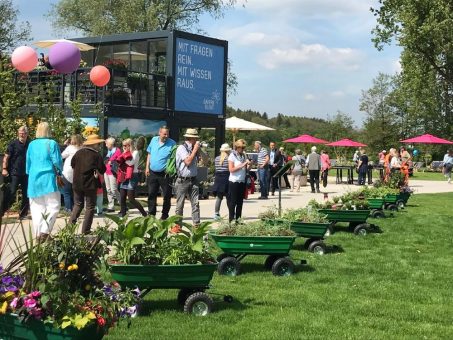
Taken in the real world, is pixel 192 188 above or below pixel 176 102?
below

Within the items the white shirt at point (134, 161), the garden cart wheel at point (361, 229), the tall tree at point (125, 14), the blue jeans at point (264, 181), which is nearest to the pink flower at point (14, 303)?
the garden cart wheel at point (361, 229)

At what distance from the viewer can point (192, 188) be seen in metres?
11.1

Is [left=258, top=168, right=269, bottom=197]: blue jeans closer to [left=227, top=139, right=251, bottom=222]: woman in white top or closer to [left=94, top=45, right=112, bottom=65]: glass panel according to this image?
[left=94, top=45, right=112, bottom=65]: glass panel

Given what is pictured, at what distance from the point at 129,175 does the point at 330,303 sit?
692 cm

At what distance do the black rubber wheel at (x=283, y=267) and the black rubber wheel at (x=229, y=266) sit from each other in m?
0.45

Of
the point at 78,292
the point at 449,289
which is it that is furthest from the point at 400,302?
the point at 78,292

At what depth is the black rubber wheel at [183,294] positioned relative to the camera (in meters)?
6.20

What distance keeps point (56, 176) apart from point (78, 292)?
4.74m

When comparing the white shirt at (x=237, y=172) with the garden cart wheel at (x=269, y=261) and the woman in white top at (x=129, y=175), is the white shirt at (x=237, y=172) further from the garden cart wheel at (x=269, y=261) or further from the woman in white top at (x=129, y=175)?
the garden cart wheel at (x=269, y=261)

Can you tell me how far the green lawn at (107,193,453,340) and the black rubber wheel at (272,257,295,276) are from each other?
0.10 metres

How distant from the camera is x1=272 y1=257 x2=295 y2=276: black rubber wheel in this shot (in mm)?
7945

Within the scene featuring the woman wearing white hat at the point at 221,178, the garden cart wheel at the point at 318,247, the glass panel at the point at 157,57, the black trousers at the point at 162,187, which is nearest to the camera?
the garden cart wheel at the point at 318,247

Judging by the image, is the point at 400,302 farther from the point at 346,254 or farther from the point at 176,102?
the point at 176,102

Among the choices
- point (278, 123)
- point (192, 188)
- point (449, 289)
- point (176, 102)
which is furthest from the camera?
point (278, 123)
